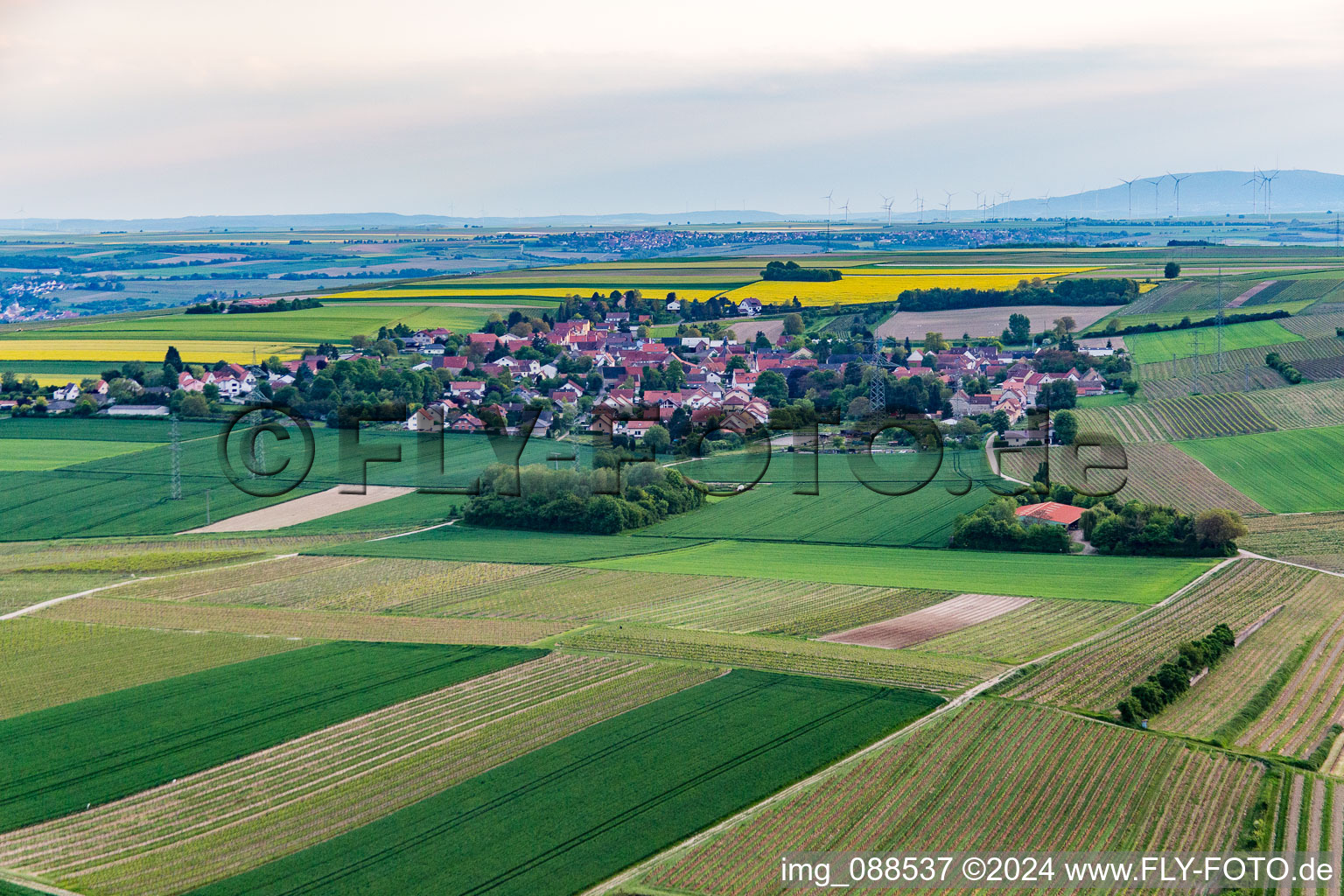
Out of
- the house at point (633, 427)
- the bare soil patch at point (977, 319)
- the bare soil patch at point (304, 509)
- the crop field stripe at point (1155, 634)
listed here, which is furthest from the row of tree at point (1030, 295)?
the crop field stripe at point (1155, 634)

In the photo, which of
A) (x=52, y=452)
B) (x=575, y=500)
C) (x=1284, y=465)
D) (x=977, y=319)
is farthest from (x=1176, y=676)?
(x=977, y=319)

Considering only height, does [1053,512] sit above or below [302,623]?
above

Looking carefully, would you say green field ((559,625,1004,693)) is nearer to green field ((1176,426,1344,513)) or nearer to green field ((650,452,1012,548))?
green field ((650,452,1012,548))

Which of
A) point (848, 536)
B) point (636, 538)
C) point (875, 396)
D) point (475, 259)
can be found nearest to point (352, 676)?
point (636, 538)

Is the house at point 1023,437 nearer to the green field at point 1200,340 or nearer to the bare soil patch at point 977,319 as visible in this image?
the green field at point 1200,340

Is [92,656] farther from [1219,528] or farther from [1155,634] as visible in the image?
[1219,528]

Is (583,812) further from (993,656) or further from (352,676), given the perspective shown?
(993,656)
